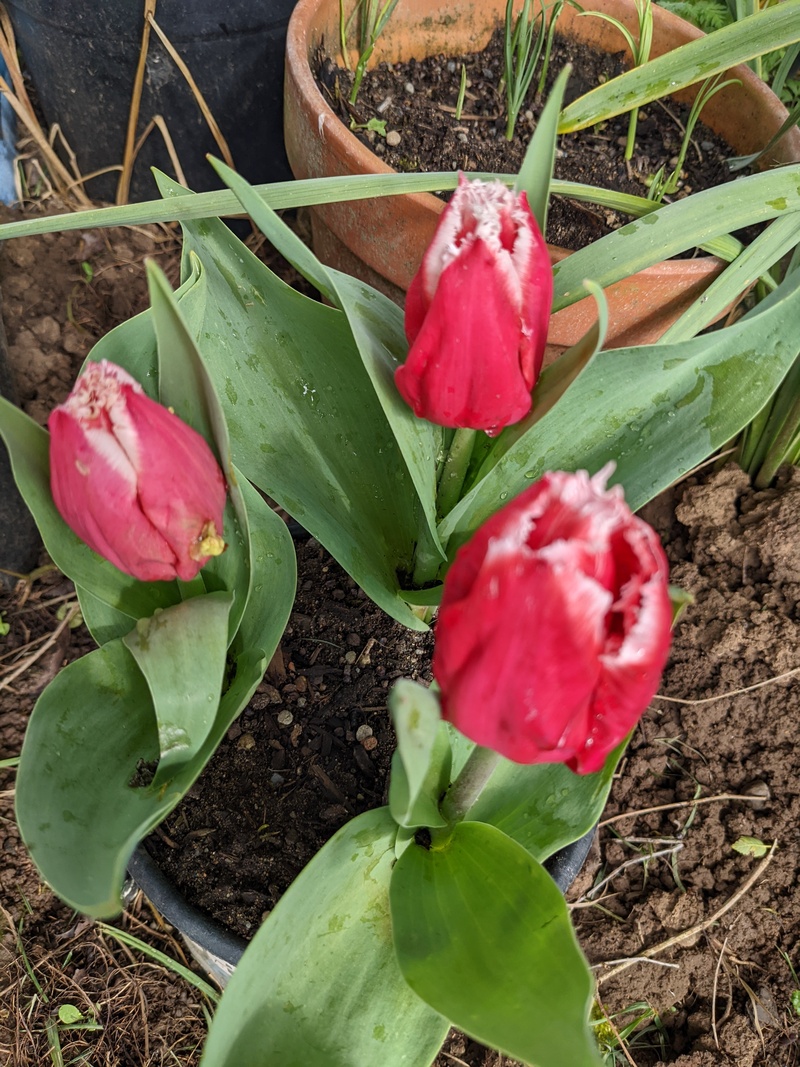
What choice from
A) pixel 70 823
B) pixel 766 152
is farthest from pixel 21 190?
pixel 70 823

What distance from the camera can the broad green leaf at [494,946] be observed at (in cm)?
40

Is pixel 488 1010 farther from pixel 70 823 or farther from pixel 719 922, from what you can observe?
pixel 719 922

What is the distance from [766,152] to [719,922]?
0.88 metres

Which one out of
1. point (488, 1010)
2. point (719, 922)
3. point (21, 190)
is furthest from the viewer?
point (21, 190)

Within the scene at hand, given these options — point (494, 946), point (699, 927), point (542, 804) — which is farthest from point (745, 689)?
point (494, 946)

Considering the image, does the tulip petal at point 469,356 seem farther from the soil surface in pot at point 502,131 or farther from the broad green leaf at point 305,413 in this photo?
the soil surface in pot at point 502,131

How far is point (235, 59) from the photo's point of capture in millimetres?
1302

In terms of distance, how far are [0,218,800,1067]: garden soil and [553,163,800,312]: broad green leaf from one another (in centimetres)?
39

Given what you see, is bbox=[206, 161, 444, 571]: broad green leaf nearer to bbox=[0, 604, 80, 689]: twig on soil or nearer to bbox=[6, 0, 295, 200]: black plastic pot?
bbox=[0, 604, 80, 689]: twig on soil

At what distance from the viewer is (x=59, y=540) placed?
0.52 meters

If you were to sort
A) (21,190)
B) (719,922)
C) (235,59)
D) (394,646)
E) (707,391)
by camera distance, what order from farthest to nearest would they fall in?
(21,190)
(235,59)
(719,922)
(394,646)
(707,391)

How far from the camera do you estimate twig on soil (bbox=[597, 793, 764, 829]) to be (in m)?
0.98

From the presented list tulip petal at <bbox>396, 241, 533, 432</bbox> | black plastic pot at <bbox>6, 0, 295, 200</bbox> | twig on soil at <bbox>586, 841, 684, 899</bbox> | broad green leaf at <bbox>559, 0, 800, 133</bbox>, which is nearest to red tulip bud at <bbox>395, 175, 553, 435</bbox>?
tulip petal at <bbox>396, 241, 533, 432</bbox>

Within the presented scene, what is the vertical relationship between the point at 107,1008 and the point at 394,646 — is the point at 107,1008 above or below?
below
